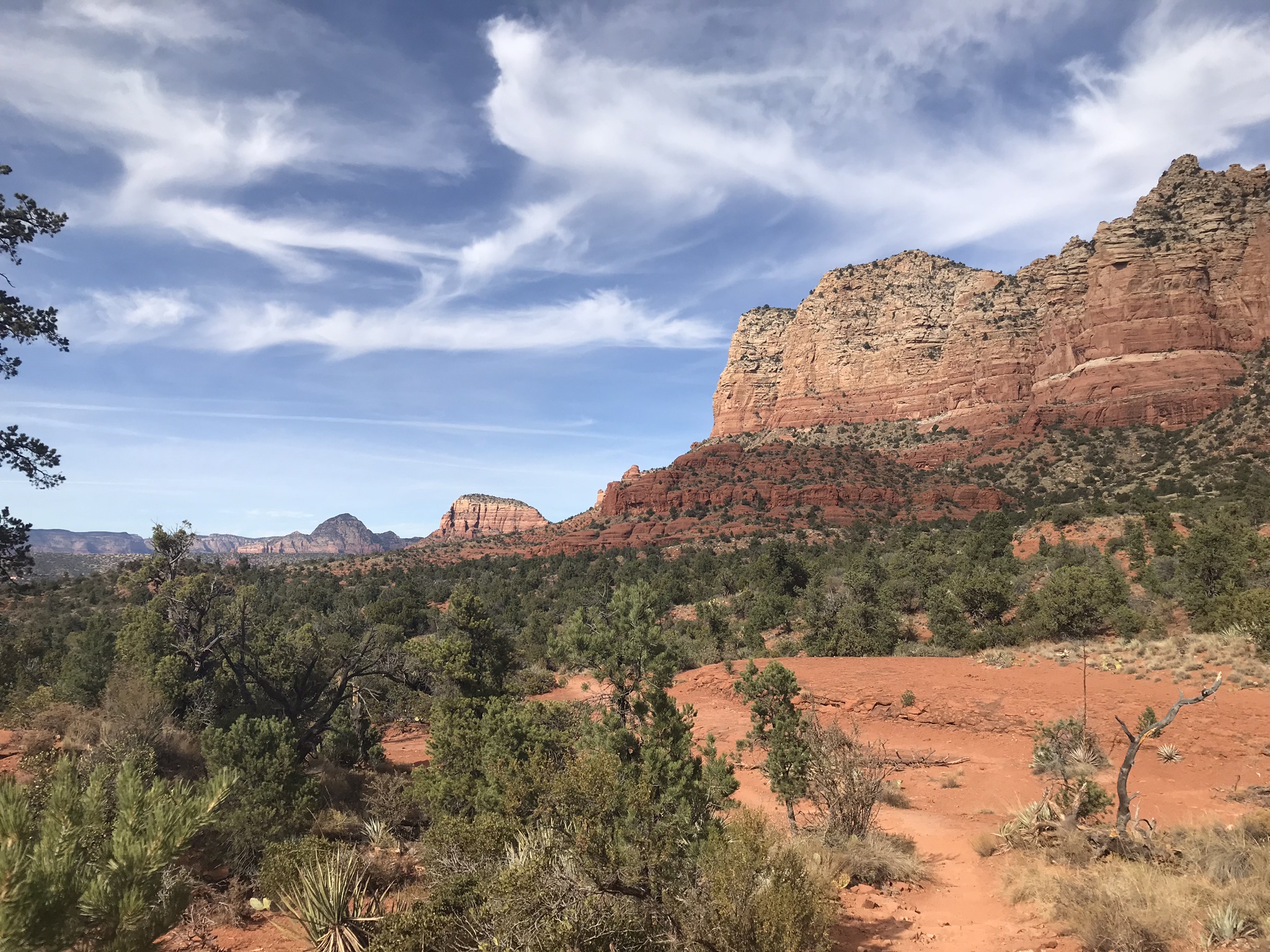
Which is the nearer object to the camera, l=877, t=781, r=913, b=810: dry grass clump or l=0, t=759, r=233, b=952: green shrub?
l=0, t=759, r=233, b=952: green shrub

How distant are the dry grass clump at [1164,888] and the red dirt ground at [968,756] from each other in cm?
38

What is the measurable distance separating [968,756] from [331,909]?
1499cm

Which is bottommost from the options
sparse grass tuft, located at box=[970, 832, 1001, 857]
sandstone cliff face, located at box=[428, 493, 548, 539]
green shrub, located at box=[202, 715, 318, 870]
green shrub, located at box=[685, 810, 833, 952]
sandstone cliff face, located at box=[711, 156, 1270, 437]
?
sparse grass tuft, located at box=[970, 832, 1001, 857]

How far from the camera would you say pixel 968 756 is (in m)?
15.8

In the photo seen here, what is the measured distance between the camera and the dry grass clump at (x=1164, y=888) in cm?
610

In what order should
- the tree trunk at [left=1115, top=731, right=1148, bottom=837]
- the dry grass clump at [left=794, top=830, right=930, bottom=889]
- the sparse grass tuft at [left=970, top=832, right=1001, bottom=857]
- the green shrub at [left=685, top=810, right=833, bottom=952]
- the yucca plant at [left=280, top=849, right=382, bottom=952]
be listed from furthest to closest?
1. the sparse grass tuft at [left=970, top=832, right=1001, bottom=857]
2. the dry grass clump at [left=794, top=830, right=930, bottom=889]
3. the tree trunk at [left=1115, top=731, right=1148, bottom=837]
4. the yucca plant at [left=280, top=849, right=382, bottom=952]
5. the green shrub at [left=685, top=810, right=833, bottom=952]

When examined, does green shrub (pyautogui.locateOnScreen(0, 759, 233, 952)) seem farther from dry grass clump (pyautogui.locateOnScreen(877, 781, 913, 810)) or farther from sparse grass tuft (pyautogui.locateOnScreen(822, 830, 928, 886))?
dry grass clump (pyautogui.locateOnScreen(877, 781, 913, 810))

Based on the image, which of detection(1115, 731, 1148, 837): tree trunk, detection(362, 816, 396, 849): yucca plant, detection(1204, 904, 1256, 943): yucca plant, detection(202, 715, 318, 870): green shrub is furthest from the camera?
detection(362, 816, 396, 849): yucca plant

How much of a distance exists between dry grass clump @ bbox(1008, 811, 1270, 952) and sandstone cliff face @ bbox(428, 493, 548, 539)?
577 feet

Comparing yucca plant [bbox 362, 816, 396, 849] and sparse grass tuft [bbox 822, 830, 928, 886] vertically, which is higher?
sparse grass tuft [bbox 822, 830, 928, 886]

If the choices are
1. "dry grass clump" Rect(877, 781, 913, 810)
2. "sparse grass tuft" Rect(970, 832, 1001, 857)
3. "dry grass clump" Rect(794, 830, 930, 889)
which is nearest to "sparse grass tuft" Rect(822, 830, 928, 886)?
"dry grass clump" Rect(794, 830, 930, 889)

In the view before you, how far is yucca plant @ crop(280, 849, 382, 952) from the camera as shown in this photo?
7.30 m

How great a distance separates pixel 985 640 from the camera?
23.1m

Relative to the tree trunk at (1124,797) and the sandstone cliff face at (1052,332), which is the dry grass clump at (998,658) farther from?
the sandstone cliff face at (1052,332)
